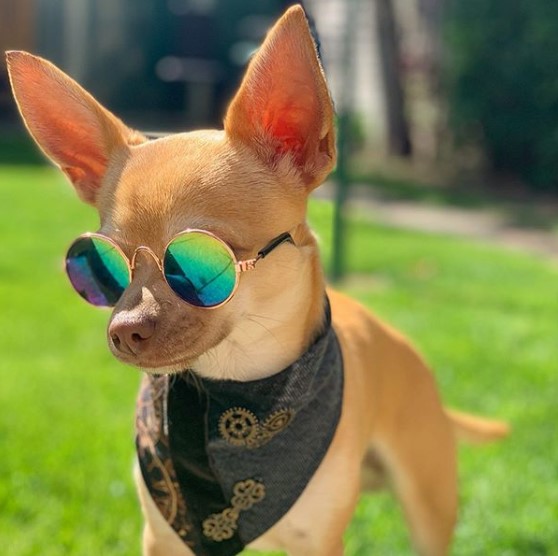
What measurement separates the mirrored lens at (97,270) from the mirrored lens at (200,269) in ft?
0.48

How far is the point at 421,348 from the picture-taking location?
5473mm

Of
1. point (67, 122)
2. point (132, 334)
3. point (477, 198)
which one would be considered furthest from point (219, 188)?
point (477, 198)

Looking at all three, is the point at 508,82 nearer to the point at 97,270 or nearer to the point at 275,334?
the point at 275,334

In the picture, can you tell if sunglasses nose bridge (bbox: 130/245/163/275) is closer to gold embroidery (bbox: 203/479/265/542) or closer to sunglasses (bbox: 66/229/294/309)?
sunglasses (bbox: 66/229/294/309)

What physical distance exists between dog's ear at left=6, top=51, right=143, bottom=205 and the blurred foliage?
10.2 metres

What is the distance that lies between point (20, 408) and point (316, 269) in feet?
8.39

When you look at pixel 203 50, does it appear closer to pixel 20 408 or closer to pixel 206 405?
pixel 20 408

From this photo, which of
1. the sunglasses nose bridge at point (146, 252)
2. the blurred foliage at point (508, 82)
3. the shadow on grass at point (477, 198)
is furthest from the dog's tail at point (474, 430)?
the blurred foliage at point (508, 82)

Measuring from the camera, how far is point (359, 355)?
8.70 ft

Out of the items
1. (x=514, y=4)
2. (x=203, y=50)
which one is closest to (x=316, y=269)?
(x=514, y=4)

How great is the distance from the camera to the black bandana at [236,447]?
7.21 ft

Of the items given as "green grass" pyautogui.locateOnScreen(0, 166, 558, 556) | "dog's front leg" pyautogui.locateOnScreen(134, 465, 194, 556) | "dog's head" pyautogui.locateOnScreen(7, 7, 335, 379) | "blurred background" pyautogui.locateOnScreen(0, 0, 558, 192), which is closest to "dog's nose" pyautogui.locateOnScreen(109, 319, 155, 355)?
"dog's head" pyautogui.locateOnScreen(7, 7, 335, 379)

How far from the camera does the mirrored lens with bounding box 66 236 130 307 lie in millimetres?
1957

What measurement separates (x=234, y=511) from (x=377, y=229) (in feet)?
24.9
